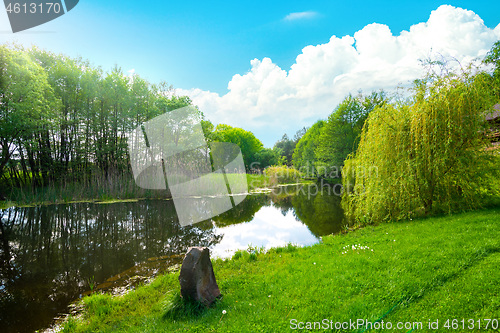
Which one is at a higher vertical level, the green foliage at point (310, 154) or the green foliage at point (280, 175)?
the green foliage at point (310, 154)

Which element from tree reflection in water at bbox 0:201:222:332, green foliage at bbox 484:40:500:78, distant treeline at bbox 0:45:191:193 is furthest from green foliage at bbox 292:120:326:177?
tree reflection in water at bbox 0:201:222:332

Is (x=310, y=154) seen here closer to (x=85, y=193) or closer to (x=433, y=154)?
(x=85, y=193)

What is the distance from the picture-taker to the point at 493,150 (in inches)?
280

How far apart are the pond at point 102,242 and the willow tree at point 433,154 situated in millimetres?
2349

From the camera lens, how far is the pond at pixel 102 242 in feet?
14.4

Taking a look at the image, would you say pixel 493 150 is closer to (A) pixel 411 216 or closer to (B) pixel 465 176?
(B) pixel 465 176

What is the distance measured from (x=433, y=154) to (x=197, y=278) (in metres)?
7.61

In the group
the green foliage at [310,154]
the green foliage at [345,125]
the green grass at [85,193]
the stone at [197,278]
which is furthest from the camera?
the green foliage at [310,154]

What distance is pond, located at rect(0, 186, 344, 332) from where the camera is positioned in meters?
4.38

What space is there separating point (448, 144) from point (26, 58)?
74.9ft

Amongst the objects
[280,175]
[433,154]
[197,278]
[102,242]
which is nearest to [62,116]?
[102,242]

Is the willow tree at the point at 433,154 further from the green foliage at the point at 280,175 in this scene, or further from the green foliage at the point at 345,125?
the green foliage at the point at 280,175

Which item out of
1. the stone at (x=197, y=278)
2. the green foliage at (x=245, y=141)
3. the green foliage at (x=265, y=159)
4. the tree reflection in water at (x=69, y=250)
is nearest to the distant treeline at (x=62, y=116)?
the tree reflection in water at (x=69, y=250)

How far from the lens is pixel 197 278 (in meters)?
3.21
